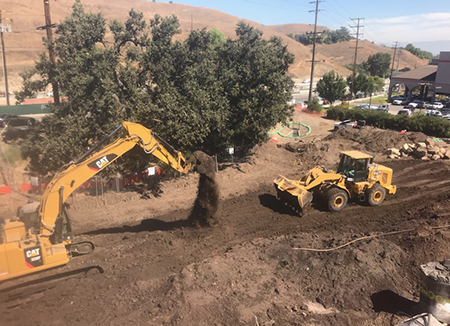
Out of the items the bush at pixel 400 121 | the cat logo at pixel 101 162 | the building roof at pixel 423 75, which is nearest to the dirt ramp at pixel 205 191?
the cat logo at pixel 101 162

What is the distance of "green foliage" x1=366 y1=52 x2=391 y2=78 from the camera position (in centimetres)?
9438

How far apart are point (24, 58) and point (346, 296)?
8549cm

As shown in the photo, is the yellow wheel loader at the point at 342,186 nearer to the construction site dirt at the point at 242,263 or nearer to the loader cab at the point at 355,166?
the loader cab at the point at 355,166

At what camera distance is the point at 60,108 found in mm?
20734

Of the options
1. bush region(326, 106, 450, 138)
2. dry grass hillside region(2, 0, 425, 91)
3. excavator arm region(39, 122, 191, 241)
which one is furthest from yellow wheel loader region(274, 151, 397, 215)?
dry grass hillside region(2, 0, 425, 91)

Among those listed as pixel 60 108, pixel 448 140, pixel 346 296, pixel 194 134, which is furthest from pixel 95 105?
pixel 448 140

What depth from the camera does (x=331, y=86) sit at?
50469 mm

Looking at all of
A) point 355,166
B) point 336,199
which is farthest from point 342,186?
point 355,166

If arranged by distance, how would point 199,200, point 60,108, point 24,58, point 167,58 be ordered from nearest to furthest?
point 199,200 < point 60,108 < point 167,58 < point 24,58

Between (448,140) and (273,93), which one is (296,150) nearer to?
(273,93)

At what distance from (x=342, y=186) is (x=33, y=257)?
13061mm

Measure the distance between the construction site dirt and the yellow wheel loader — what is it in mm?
590

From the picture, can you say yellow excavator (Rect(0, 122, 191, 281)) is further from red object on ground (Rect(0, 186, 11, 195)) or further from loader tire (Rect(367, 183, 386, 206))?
loader tire (Rect(367, 183, 386, 206))

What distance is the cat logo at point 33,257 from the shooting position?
9.73 meters
